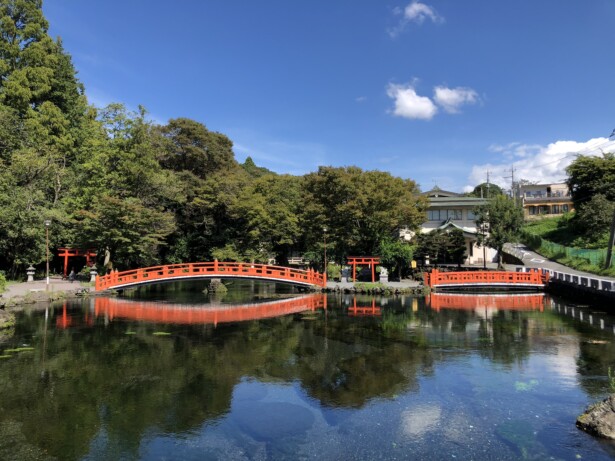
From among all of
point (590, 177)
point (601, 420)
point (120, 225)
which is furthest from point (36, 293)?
point (590, 177)

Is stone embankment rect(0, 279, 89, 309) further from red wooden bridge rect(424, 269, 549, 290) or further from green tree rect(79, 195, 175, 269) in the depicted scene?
red wooden bridge rect(424, 269, 549, 290)

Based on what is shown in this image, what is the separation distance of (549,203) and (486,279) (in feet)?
139

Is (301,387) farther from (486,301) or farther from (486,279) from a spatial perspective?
(486,279)

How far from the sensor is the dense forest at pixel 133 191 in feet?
101

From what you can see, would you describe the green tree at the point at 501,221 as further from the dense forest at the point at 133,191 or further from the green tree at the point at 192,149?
the green tree at the point at 192,149

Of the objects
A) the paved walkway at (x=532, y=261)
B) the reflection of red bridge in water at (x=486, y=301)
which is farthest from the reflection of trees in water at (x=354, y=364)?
the paved walkway at (x=532, y=261)

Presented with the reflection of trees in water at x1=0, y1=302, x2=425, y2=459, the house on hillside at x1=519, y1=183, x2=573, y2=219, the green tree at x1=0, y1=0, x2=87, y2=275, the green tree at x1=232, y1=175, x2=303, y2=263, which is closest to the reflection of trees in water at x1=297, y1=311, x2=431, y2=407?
the reflection of trees in water at x1=0, y1=302, x2=425, y2=459

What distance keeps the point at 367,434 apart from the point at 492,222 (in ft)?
109

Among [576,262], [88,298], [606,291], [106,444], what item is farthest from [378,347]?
[576,262]

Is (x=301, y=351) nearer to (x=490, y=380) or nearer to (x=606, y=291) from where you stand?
(x=490, y=380)

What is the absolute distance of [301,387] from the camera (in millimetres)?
10320

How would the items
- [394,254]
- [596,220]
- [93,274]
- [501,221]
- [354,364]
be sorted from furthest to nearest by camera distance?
[596,220] < [501,221] < [394,254] < [93,274] < [354,364]

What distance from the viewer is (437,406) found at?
Result: 9039mm

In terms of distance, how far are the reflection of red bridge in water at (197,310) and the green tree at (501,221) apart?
1857 centimetres
